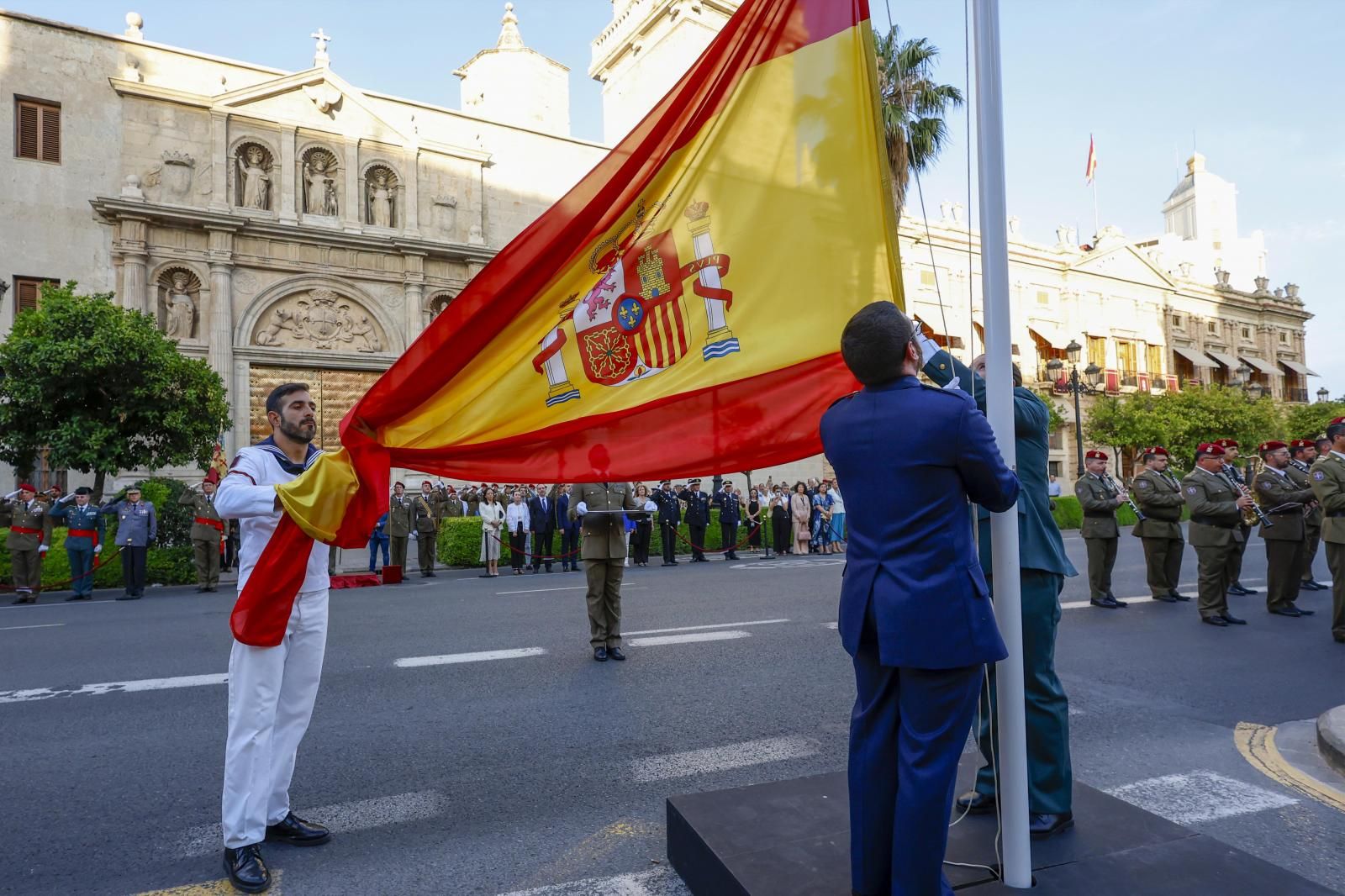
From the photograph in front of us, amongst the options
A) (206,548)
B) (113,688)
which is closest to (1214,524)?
(113,688)

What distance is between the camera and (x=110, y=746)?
196 inches

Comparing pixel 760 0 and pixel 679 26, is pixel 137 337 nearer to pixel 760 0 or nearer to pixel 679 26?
pixel 760 0

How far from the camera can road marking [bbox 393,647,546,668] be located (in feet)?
23.4

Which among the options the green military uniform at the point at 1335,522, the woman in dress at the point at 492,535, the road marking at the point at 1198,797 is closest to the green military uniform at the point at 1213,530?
the green military uniform at the point at 1335,522

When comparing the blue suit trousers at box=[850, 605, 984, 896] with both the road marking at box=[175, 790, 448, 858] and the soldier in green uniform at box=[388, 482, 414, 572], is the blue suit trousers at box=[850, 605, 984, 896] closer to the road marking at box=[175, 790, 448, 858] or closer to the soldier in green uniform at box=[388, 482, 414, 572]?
the road marking at box=[175, 790, 448, 858]

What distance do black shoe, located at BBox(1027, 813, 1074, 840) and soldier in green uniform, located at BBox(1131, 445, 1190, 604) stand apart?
8.44m

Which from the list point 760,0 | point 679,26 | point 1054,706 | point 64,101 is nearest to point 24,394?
point 64,101

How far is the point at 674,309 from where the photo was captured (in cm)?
364

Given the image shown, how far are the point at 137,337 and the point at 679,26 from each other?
25691 millimetres

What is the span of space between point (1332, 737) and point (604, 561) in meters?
5.21

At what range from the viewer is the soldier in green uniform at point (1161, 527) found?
33.9ft

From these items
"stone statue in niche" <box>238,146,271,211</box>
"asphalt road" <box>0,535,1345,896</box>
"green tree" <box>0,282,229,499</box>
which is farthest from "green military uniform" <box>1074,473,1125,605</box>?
"stone statue in niche" <box>238,146,271,211</box>

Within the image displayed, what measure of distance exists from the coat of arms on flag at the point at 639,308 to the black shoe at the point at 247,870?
2160mm

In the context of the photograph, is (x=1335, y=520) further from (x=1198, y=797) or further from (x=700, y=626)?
(x=700, y=626)
